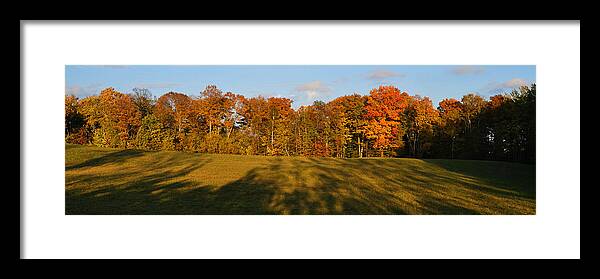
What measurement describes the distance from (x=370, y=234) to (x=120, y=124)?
1397 centimetres

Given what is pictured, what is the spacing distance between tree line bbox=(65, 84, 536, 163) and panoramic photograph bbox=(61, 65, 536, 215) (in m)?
0.04

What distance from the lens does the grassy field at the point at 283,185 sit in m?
7.75

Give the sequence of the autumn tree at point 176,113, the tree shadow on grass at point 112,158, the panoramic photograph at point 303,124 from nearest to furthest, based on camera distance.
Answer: the panoramic photograph at point 303,124, the tree shadow on grass at point 112,158, the autumn tree at point 176,113

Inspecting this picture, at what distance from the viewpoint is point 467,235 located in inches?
228

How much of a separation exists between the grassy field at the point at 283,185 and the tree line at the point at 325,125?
48.2 inches

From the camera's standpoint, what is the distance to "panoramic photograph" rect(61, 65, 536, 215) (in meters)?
12.8

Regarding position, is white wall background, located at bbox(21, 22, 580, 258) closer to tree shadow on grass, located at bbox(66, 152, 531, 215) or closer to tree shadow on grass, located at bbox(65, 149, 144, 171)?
tree shadow on grass, located at bbox(66, 152, 531, 215)
